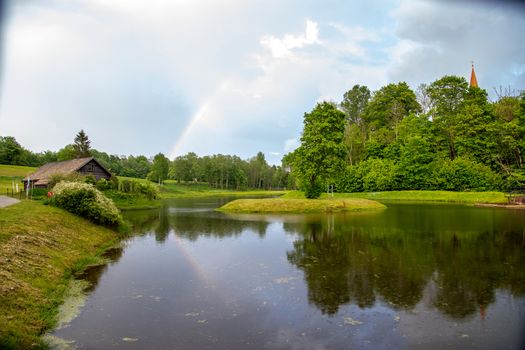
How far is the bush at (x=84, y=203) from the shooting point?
86.1 feet

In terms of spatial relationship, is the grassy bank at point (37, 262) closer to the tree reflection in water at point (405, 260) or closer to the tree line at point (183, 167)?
the tree reflection in water at point (405, 260)

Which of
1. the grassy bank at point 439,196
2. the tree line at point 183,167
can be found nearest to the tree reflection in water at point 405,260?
the grassy bank at point 439,196

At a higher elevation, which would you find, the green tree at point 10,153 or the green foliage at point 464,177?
the green tree at point 10,153

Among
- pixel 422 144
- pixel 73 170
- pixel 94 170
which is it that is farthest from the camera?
pixel 422 144

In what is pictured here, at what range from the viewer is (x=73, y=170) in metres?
55.3

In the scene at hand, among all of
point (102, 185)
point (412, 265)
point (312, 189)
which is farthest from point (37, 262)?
point (312, 189)

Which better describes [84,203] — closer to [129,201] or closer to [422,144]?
[129,201]

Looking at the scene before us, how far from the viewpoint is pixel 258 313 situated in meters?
10.9

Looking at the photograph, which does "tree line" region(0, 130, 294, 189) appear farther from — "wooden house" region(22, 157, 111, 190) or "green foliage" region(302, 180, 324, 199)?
"green foliage" region(302, 180, 324, 199)

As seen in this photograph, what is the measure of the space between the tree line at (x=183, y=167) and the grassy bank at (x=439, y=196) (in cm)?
6766

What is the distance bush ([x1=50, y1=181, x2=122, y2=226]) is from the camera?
2623cm

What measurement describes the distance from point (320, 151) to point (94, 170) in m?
38.1

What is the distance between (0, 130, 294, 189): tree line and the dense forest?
3.28 ft

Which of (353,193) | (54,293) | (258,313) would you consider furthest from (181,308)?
(353,193)
